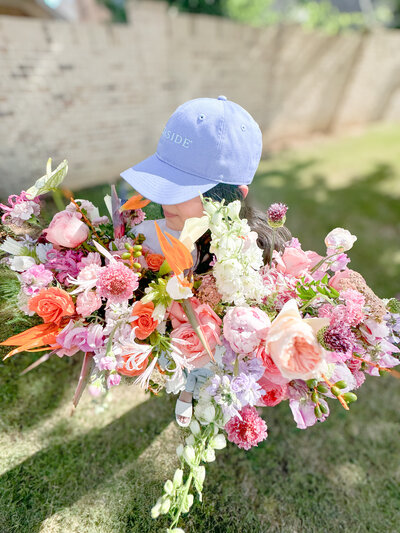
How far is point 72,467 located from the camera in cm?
203

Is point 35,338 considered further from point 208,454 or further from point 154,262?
point 208,454

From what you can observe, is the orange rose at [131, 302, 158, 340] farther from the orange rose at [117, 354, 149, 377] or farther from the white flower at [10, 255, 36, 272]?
the white flower at [10, 255, 36, 272]

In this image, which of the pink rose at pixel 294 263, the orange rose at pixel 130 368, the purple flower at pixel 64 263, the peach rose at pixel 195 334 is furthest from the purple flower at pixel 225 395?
the purple flower at pixel 64 263

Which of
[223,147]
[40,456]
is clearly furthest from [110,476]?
[223,147]

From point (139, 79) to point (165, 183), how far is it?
15.6 ft

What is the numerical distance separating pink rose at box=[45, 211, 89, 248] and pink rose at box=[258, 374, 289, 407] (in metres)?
0.86

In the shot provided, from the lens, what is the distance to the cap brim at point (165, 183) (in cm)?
133

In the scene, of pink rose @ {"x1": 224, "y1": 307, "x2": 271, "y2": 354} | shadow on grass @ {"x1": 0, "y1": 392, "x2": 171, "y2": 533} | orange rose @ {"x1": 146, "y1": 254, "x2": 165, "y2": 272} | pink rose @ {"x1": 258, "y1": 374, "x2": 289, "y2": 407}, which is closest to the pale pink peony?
orange rose @ {"x1": 146, "y1": 254, "x2": 165, "y2": 272}

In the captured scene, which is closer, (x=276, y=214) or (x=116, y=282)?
(x=116, y=282)

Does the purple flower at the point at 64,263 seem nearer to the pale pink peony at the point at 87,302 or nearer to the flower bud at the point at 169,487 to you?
the pale pink peony at the point at 87,302

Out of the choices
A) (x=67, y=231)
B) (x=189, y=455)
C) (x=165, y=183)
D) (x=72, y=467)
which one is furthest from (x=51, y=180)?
(x=72, y=467)

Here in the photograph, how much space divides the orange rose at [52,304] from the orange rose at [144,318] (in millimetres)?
221

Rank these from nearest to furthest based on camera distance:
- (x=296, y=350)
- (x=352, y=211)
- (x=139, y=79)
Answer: (x=296, y=350)
(x=352, y=211)
(x=139, y=79)

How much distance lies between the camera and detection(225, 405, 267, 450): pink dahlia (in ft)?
4.18
